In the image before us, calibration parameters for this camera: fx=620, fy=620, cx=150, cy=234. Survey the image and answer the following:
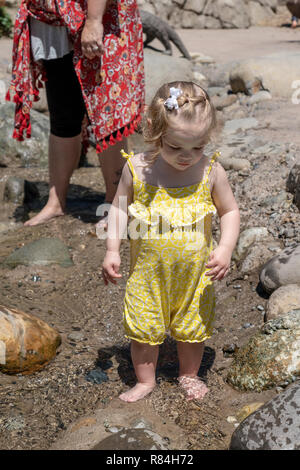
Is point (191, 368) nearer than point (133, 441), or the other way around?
point (133, 441)

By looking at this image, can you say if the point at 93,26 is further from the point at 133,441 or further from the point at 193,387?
the point at 133,441

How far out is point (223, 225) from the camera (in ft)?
7.95

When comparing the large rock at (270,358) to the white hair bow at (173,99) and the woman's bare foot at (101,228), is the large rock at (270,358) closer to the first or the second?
the white hair bow at (173,99)

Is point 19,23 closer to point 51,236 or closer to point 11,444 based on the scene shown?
point 51,236

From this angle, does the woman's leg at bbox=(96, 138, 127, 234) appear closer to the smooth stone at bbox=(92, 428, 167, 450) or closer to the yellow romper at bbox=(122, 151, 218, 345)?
the yellow romper at bbox=(122, 151, 218, 345)

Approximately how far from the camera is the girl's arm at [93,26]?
344 centimetres

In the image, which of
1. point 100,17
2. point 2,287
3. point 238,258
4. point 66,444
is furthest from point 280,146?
point 66,444

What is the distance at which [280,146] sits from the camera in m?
4.75

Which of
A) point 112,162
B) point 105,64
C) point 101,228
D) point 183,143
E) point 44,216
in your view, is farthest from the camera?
point 44,216

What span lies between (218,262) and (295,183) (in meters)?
1.76

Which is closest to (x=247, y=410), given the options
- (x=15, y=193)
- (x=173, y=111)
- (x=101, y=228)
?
(x=173, y=111)

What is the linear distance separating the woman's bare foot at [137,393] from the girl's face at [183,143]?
904 millimetres

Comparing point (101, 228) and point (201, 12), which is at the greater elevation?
point (201, 12)

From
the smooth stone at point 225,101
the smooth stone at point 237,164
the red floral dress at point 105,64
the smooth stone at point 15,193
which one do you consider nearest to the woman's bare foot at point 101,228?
the red floral dress at point 105,64
